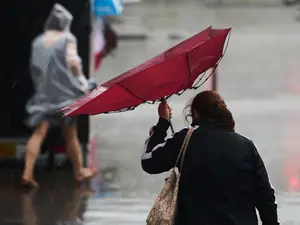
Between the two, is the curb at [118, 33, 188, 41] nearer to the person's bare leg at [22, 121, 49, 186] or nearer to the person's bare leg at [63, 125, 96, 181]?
the person's bare leg at [63, 125, 96, 181]

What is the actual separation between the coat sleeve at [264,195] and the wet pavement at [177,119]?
9.59ft

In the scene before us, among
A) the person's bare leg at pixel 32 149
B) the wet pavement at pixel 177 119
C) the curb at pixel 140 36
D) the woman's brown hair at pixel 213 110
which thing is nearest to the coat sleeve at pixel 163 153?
the woman's brown hair at pixel 213 110

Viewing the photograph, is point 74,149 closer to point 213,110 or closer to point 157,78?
point 213,110

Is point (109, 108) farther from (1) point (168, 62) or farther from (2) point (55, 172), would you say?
(2) point (55, 172)

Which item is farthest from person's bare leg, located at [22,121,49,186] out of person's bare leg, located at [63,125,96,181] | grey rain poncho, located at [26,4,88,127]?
person's bare leg, located at [63,125,96,181]

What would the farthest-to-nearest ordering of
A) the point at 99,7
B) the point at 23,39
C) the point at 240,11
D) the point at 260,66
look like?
the point at 260,66 < the point at 240,11 < the point at 99,7 < the point at 23,39

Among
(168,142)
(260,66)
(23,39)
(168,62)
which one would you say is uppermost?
(168,62)

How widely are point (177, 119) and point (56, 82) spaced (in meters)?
5.51

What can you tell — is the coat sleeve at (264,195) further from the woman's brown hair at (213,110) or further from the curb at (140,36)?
the curb at (140,36)

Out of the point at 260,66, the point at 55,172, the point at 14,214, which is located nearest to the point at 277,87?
the point at 260,66

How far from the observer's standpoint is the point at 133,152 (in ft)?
33.0

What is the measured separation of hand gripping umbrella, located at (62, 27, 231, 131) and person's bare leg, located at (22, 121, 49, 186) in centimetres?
431

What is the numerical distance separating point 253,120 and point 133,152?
380 centimetres

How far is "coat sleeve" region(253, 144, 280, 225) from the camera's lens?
11.2 feet
